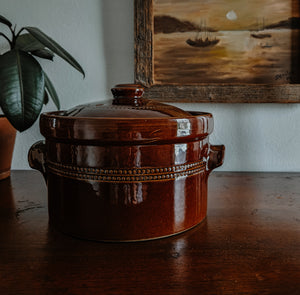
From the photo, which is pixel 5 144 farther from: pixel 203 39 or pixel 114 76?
pixel 203 39

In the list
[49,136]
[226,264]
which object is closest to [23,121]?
[49,136]

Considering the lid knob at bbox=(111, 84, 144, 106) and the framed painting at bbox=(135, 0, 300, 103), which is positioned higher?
the framed painting at bbox=(135, 0, 300, 103)

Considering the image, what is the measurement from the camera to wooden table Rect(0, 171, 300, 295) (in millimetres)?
361

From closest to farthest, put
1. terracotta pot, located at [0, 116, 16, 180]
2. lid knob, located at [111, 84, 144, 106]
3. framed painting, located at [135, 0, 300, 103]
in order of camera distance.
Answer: lid knob, located at [111, 84, 144, 106] → terracotta pot, located at [0, 116, 16, 180] → framed painting, located at [135, 0, 300, 103]

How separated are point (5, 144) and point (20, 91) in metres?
0.29

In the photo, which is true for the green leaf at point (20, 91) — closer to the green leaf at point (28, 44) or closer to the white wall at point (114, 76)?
the green leaf at point (28, 44)

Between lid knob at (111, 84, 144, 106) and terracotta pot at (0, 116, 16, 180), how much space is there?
1.38 feet

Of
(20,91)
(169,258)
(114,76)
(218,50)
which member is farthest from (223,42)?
(169,258)

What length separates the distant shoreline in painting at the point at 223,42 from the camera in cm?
94

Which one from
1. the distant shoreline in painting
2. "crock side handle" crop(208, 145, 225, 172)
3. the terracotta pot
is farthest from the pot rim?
the distant shoreline in painting

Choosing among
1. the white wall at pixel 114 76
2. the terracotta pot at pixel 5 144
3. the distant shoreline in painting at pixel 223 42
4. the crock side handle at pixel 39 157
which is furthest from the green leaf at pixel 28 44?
the crock side handle at pixel 39 157

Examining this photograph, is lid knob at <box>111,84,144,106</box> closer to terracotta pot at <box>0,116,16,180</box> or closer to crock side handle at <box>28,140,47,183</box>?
crock side handle at <box>28,140,47,183</box>

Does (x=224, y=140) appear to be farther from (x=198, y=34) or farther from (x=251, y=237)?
(x=251, y=237)

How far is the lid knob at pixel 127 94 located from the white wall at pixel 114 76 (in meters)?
0.46
